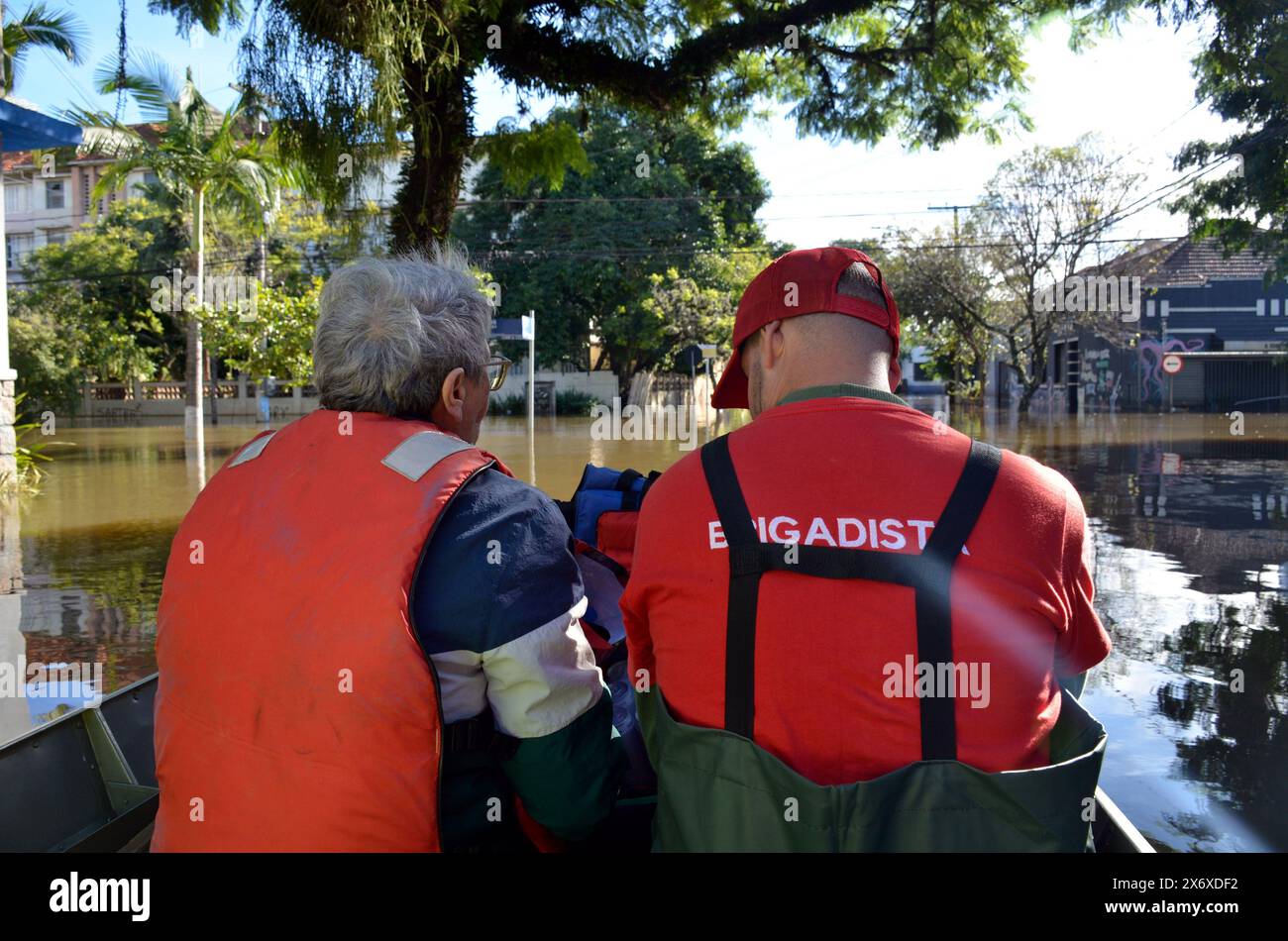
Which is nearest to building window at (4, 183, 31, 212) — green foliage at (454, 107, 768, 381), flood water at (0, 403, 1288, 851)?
green foliage at (454, 107, 768, 381)

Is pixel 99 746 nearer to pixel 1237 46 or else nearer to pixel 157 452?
pixel 1237 46

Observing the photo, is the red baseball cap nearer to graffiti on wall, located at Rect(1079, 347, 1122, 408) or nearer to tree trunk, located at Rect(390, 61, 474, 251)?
tree trunk, located at Rect(390, 61, 474, 251)

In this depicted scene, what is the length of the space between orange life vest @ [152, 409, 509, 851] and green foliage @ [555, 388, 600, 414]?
36.4 m

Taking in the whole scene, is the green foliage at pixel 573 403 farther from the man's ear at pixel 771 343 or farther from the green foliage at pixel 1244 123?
the man's ear at pixel 771 343

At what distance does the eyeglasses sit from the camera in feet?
7.66

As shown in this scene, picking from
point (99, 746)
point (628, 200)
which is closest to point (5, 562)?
point (99, 746)

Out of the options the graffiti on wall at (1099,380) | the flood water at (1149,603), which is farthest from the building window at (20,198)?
the graffiti on wall at (1099,380)

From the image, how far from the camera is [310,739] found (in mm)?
1695

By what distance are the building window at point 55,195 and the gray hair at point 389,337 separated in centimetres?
5870
